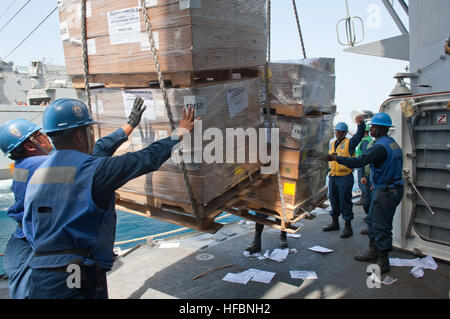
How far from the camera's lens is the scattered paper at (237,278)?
159 inches

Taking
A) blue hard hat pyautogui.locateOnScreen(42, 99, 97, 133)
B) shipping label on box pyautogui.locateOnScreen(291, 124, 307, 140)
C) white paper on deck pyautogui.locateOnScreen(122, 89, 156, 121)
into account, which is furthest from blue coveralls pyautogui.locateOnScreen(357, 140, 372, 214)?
blue hard hat pyautogui.locateOnScreen(42, 99, 97, 133)

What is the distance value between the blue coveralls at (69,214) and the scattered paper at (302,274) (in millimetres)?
2835

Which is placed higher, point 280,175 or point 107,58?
point 107,58

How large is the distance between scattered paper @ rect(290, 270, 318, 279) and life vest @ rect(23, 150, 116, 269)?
2928 millimetres

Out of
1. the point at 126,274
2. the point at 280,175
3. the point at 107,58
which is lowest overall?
the point at 126,274

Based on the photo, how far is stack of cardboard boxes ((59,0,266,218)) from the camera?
7.57 ft

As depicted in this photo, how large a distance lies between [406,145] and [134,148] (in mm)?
3940

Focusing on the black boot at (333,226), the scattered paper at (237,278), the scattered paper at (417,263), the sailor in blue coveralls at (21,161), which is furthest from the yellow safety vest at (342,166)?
the sailor in blue coveralls at (21,161)

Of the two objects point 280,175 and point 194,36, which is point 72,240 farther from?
point 280,175

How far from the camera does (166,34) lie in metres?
2.31

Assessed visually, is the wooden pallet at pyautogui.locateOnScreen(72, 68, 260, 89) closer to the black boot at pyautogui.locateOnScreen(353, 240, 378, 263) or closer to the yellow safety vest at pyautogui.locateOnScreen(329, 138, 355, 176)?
the black boot at pyautogui.locateOnScreen(353, 240, 378, 263)

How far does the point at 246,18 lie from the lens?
284 centimetres

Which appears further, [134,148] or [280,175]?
[280,175]
